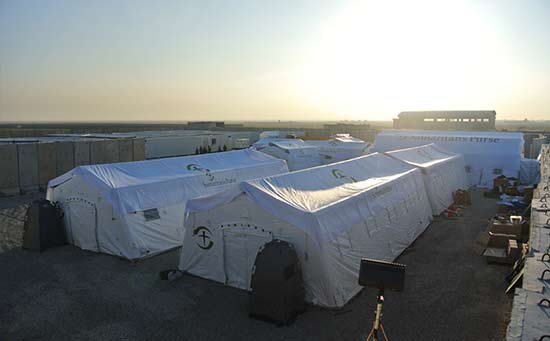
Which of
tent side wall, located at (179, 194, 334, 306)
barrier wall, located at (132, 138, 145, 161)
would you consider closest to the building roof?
barrier wall, located at (132, 138, 145, 161)

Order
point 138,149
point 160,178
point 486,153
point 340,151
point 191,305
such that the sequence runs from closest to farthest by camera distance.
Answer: point 191,305, point 160,178, point 486,153, point 138,149, point 340,151

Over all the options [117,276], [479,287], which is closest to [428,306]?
[479,287]

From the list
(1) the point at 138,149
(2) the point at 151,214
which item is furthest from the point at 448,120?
(2) the point at 151,214

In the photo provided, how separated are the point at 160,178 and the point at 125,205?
7.64 feet

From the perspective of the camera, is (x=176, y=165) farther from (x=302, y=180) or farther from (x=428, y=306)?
(x=428, y=306)

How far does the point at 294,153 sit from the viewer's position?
3144 cm

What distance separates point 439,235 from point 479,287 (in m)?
4.93

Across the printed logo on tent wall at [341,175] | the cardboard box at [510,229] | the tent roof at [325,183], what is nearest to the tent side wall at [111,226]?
the tent roof at [325,183]

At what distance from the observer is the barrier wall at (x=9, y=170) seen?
21359mm

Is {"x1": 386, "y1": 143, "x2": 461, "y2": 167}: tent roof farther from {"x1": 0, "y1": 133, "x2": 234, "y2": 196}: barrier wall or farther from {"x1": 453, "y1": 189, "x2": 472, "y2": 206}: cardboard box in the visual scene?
{"x1": 0, "y1": 133, "x2": 234, "y2": 196}: barrier wall

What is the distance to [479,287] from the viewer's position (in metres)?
10.3

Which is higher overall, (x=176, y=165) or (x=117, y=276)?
(x=176, y=165)

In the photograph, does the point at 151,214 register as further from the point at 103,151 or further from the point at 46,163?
the point at 103,151

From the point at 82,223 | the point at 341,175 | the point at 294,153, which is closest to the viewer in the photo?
the point at 82,223
